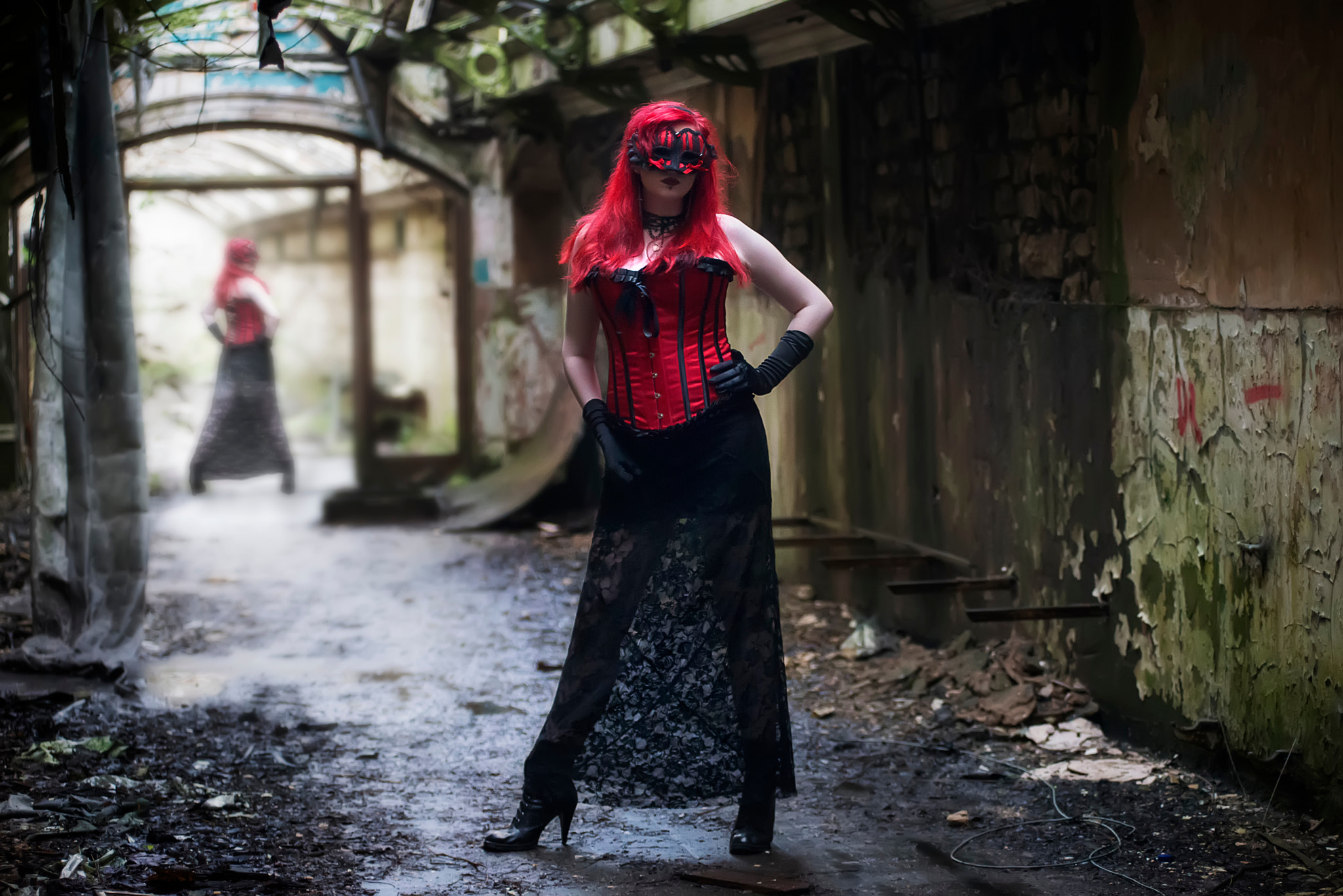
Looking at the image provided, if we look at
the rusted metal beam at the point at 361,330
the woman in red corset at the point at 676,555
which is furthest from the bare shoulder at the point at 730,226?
the rusted metal beam at the point at 361,330

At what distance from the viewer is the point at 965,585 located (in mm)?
5289

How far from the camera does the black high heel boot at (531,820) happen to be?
368cm

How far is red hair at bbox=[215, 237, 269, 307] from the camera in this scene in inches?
428

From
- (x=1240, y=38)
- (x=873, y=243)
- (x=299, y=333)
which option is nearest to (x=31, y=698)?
(x=873, y=243)

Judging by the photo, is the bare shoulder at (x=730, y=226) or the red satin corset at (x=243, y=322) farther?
the red satin corset at (x=243, y=322)

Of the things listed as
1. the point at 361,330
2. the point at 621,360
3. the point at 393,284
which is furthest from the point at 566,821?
the point at 393,284

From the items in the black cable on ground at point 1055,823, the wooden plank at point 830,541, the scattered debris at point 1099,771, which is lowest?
the black cable on ground at point 1055,823

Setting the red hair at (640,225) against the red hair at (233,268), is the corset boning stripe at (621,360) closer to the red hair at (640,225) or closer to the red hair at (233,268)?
the red hair at (640,225)

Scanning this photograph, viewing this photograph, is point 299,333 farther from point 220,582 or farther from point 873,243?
point 873,243

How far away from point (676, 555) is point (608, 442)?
1.13 ft

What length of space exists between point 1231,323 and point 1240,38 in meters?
0.81

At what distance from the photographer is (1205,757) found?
14.1ft

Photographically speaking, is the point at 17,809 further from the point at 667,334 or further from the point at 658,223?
the point at 658,223

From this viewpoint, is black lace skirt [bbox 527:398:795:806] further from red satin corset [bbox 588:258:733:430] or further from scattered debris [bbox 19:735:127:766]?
scattered debris [bbox 19:735:127:766]
